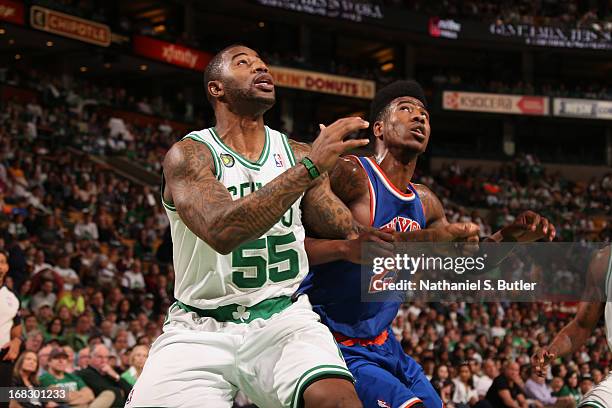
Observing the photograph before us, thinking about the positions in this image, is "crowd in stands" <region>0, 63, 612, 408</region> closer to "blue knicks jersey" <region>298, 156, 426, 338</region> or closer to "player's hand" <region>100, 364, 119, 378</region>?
"player's hand" <region>100, 364, 119, 378</region>

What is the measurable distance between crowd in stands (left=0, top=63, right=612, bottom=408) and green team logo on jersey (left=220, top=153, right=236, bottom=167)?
4.52 meters

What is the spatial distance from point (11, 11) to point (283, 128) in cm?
1087

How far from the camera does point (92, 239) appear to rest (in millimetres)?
14773

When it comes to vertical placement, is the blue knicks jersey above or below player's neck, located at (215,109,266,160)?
below

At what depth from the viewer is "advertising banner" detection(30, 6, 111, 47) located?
77.9ft

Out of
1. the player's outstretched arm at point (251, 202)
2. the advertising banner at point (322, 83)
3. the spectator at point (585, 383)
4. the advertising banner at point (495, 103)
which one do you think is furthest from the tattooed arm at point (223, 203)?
the advertising banner at point (495, 103)

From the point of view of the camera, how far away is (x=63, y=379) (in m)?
8.30

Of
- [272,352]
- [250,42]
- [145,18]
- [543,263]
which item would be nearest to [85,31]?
[145,18]

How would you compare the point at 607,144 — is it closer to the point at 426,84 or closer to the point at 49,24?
the point at 426,84

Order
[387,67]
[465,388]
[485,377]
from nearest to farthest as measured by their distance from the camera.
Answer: [465,388] < [485,377] < [387,67]

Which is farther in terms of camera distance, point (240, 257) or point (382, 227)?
point (382, 227)

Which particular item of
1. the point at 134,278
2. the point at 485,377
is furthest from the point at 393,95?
the point at 134,278

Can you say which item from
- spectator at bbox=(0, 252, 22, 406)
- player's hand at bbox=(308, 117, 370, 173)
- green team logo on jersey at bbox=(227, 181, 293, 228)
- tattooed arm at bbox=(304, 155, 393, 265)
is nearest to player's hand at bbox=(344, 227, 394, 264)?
tattooed arm at bbox=(304, 155, 393, 265)
